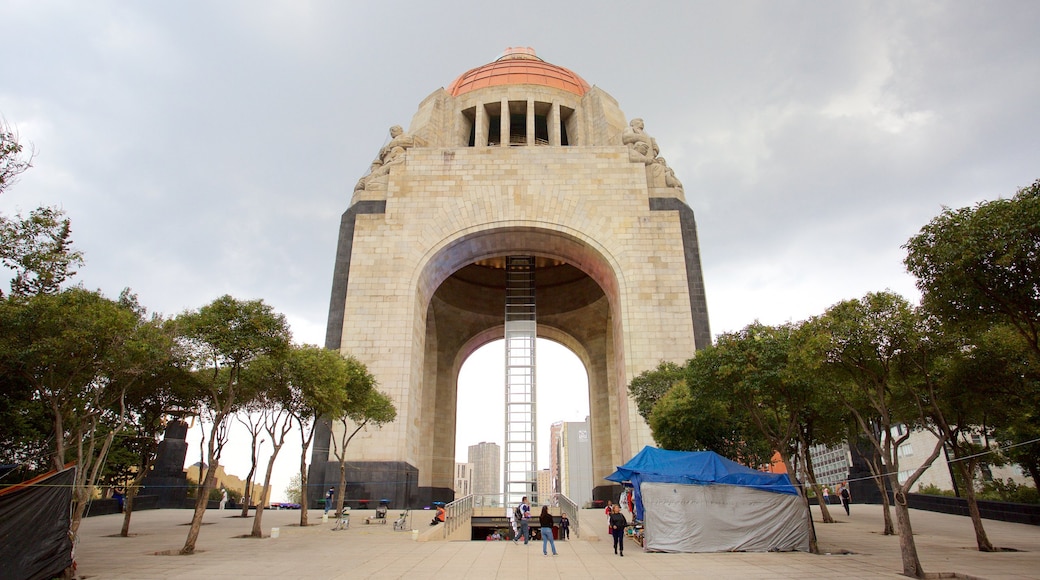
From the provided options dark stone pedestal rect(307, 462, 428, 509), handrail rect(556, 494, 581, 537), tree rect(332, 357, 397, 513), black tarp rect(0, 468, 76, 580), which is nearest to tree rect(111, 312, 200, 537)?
black tarp rect(0, 468, 76, 580)

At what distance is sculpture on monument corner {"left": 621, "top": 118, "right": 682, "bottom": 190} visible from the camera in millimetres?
27297

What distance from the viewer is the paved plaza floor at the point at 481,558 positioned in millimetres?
9203

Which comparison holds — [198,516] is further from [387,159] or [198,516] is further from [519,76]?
[519,76]

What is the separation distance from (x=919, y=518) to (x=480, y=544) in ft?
59.8

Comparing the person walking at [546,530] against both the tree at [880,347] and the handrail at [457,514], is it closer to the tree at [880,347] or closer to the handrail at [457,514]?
the handrail at [457,514]

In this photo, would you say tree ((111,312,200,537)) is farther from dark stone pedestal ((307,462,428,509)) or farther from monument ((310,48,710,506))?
monument ((310,48,710,506))

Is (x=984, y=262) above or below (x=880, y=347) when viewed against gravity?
above

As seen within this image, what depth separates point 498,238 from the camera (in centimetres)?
2644

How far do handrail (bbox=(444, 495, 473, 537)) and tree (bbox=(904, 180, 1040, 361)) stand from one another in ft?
43.7

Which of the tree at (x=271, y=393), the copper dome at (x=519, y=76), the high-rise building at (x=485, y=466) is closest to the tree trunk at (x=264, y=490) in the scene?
the tree at (x=271, y=393)

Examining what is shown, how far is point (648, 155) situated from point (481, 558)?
22393mm

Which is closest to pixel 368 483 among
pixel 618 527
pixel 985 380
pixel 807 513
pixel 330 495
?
pixel 330 495

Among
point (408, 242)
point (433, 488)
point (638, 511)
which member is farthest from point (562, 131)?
point (638, 511)

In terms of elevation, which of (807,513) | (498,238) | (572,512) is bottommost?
(572,512)
